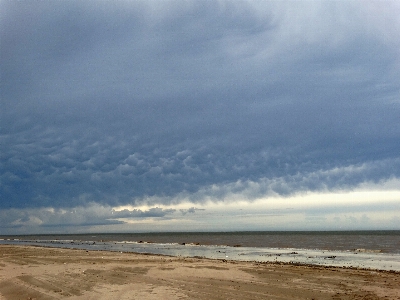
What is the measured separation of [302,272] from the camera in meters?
23.3

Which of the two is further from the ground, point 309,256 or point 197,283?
point 197,283

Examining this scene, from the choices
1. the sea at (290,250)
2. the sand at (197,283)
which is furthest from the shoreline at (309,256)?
the sand at (197,283)

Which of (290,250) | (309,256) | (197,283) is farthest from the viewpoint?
(290,250)

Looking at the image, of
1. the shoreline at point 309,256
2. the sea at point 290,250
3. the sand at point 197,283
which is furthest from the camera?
the sea at point 290,250

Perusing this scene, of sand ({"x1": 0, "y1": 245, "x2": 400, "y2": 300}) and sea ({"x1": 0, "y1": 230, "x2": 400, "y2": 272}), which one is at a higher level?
sand ({"x1": 0, "y1": 245, "x2": 400, "y2": 300})

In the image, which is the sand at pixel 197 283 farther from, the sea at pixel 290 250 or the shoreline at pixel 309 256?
the sea at pixel 290 250

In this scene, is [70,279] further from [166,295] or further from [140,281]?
[166,295]

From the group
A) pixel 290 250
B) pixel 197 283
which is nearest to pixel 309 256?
pixel 290 250

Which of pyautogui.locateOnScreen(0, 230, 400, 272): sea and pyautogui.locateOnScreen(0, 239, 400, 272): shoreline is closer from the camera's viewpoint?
pyautogui.locateOnScreen(0, 239, 400, 272): shoreline

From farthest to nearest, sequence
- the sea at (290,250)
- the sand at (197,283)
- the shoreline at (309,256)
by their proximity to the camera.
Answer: the sea at (290,250)
the shoreline at (309,256)
the sand at (197,283)

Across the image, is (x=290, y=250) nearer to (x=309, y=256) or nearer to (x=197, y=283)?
(x=309, y=256)

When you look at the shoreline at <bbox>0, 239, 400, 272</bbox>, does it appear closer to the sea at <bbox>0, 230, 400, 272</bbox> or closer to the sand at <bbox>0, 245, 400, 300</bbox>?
the sea at <bbox>0, 230, 400, 272</bbox>

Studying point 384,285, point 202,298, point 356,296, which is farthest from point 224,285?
point 384,285

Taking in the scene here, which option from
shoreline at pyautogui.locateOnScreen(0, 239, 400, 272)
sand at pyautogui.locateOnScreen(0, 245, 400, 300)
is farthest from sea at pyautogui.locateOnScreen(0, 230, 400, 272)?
sand at pyautogui.locateOnScreen(0, 245, 400, 300)
